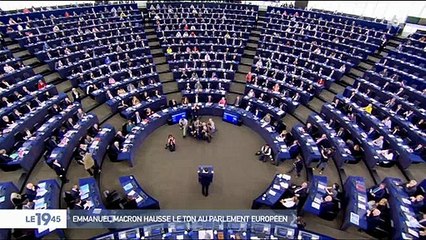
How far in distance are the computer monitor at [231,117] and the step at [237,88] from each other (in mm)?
3164

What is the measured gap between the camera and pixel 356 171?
530 inches

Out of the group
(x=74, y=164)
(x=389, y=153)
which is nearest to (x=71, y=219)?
(x=74, y=164)

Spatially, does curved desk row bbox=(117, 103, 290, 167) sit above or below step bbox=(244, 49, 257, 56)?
below

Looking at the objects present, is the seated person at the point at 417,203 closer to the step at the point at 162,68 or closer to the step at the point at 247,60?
the step at the point at 247,60

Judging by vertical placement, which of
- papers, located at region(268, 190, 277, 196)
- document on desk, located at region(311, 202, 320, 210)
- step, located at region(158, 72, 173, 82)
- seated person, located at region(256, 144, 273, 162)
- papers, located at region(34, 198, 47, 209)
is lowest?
document on desk, located at region(311, 202, 320, 210)

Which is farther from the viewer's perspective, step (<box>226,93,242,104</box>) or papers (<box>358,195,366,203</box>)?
step (<box>226,93,242,104</box>)

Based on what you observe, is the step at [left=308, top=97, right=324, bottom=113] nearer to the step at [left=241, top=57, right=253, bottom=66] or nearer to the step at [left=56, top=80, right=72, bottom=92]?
the step at [left=241, top=57, right=253, bottom=66]

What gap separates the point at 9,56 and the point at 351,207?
21.3m

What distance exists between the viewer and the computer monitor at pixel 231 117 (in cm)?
1712

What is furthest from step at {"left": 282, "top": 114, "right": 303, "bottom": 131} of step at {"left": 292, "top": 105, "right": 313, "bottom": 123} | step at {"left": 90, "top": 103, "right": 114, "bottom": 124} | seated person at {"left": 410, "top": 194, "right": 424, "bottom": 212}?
step at {"left": 90, "top": 103, "right": 114, "bottom": 124}

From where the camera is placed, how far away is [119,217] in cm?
1020

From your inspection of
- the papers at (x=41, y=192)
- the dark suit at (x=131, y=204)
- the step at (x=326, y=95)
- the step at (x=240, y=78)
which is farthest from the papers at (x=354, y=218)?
the step at (x=240, y=78)

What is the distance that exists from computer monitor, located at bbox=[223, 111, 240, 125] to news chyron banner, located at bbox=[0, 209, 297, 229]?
6.66 metres

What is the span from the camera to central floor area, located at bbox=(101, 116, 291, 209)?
488 inches
